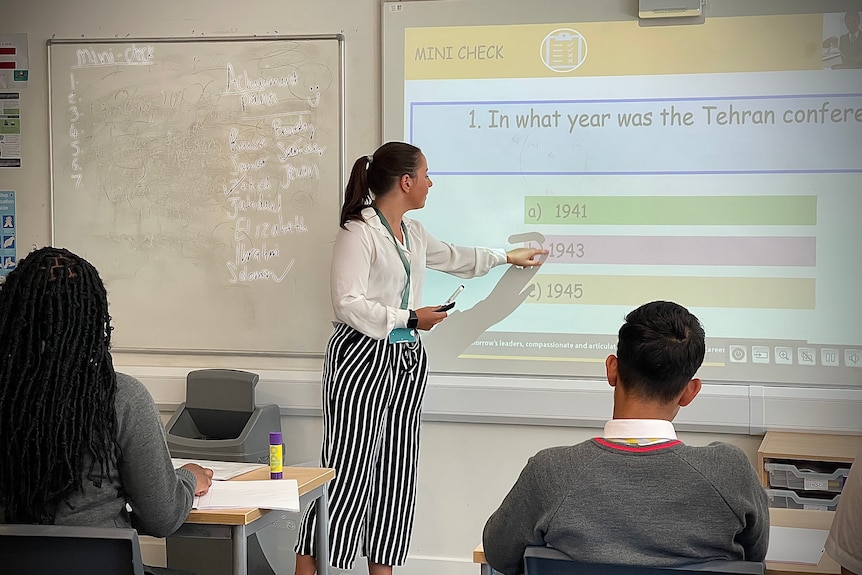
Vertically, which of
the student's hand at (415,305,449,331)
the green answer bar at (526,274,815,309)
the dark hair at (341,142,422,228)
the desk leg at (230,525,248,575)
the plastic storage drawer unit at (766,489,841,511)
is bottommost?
the plastic storage drawer unit at (766,489,841,511)

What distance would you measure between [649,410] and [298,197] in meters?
2.50

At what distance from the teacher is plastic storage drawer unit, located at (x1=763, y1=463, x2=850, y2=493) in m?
1.27

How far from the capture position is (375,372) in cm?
332

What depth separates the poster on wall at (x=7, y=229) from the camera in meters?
4.26

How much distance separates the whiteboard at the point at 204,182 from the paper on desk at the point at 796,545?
2329mm

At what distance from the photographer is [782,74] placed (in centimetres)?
358

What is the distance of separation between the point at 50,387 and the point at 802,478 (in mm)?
2545

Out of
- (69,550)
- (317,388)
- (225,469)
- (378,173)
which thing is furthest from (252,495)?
(317,388)

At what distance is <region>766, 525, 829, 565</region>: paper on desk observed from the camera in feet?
6.03

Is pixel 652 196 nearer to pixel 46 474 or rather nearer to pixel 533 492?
pixel 533 492

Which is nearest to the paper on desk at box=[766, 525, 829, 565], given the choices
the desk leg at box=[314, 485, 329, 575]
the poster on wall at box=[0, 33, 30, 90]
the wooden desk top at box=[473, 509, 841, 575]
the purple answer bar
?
the wooden desk top at box=[473, 509, 841, 575]

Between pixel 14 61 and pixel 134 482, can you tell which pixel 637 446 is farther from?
pixel 14 61

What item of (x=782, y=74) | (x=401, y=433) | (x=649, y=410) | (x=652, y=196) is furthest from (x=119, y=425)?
(x=782, y=74)

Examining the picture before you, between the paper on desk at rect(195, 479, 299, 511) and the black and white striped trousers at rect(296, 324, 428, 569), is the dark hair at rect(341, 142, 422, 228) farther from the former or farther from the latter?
the paper on desk at rect(195, 479, 299, 511)
